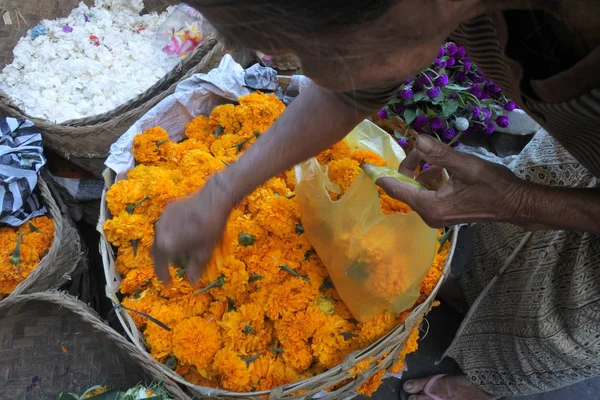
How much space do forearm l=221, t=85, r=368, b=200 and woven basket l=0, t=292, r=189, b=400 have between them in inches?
35.5

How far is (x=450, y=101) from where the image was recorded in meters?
2.16

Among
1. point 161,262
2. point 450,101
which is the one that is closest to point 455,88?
point 450,101

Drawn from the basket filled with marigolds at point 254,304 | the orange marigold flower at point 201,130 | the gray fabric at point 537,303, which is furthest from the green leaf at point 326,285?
the orange marigold flower at point 201,130

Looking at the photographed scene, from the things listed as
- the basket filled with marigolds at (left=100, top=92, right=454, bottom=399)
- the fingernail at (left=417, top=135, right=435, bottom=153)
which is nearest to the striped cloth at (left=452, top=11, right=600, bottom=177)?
the fingernail at (left=417, top=135, right=435, bottom=153)

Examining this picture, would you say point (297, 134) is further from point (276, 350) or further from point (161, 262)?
point (276, 350)

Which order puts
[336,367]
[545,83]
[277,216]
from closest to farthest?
[545,83] → [336,367] → [277,216]

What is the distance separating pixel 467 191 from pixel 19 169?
1.74 metres

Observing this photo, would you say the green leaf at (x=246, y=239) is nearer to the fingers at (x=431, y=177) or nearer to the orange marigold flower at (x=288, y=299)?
the orange marigold flower at (x=288, y=299)

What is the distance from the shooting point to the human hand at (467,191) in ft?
3.21

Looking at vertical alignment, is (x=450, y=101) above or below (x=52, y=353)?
above

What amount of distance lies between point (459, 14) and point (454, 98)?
1655mm

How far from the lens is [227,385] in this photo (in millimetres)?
1344

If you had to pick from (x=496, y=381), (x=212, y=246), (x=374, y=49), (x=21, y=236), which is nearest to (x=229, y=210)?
(x=212, y=246)

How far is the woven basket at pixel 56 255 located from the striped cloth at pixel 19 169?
7 centimetres
